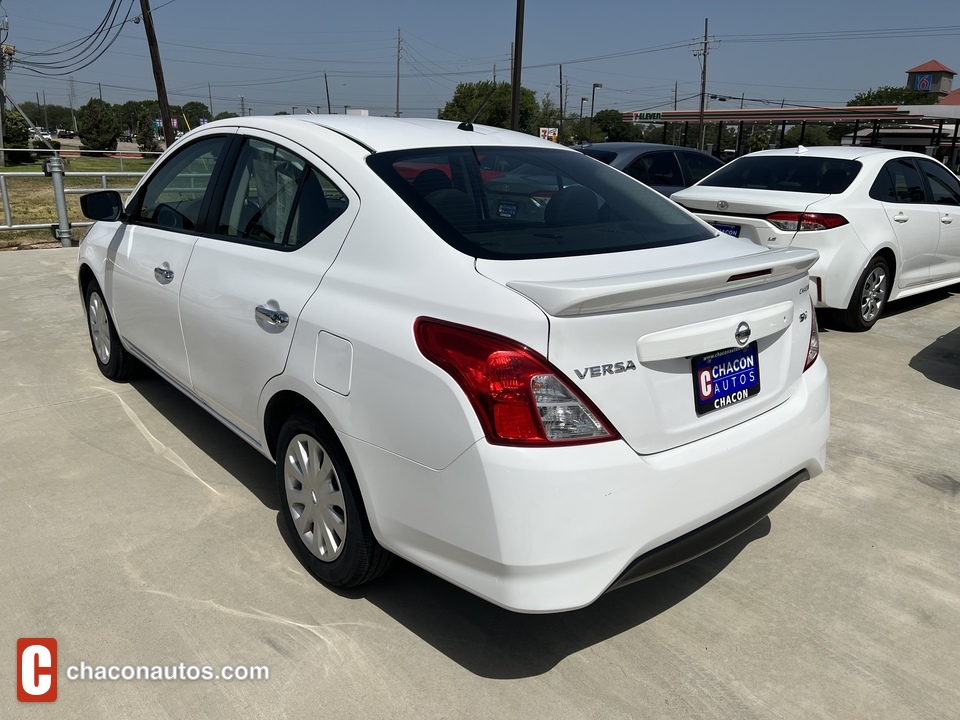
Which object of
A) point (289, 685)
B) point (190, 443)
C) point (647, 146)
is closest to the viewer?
point (289, 685)

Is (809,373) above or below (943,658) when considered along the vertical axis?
above

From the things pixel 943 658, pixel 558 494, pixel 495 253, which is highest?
pixel 495 253

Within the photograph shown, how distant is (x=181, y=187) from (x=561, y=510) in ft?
9.43

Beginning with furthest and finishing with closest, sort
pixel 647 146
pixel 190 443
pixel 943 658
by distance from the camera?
pixel 647 146, pixel 190 443, pixel 943 658

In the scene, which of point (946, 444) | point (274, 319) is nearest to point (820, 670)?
point (274, 319)

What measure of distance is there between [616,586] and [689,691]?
0.47 m

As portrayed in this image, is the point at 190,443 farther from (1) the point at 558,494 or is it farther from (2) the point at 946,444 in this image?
(2) the point at 946,444

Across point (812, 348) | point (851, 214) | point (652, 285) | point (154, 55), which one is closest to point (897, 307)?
point (851, 214)

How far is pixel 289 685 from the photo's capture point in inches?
95.1

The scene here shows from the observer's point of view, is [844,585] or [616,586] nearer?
[616,586]

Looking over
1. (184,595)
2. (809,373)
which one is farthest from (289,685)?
(809,373)

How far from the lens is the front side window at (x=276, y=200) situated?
2877mm

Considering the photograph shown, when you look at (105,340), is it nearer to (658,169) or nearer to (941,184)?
(658,169)

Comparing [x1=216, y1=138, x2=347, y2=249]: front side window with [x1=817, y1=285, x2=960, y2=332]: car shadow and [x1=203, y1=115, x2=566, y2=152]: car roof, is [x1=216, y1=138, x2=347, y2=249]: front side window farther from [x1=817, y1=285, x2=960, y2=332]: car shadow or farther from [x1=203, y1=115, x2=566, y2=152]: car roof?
[x1=817, y1=285, x2=960, y2=332]: car shadow
